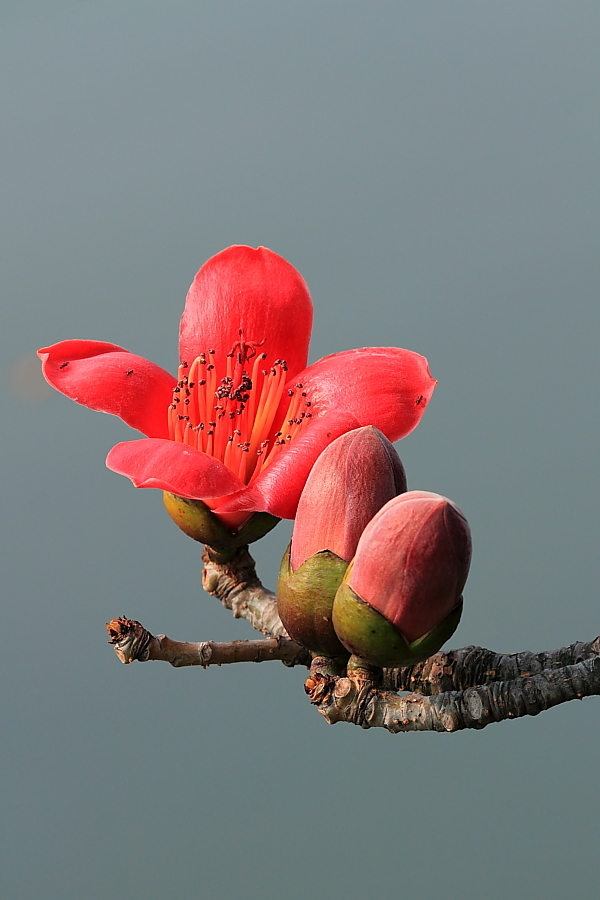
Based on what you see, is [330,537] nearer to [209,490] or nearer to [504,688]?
[209,490]

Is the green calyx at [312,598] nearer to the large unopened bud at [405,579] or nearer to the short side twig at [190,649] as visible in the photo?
the large unopened bud at [405,579]

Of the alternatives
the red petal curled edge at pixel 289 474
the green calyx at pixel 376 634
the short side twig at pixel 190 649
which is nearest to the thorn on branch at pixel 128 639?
the short side twig at pixel 190 649

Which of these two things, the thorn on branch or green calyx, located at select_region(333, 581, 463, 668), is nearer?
green calyx, located at select_region(333, 581, 463, 668)

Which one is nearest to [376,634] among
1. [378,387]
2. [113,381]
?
[378,387]

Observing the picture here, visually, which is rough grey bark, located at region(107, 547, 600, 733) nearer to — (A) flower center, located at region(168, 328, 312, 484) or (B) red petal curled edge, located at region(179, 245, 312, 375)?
(A) flower center, located at region(168, 328, 312, 484)

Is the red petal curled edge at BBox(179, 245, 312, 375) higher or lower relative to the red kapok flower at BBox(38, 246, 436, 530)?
higher

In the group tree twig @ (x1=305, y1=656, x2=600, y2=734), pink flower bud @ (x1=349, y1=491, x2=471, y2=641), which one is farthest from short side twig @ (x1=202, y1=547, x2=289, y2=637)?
pink flower bud @ (x1=349, y1=491, x2=471, y2=641)
